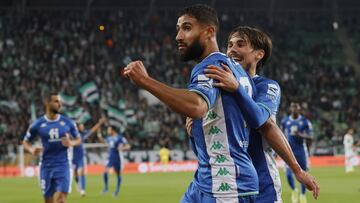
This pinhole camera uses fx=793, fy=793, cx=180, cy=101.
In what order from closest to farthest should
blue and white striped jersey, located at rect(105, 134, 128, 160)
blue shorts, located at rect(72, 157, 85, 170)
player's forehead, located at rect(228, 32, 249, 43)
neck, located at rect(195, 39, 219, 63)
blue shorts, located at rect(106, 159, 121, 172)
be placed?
neck, located at rect(195, 39, 219, 63) < player's forehead, located at rect(228, 32, 249, 43) < blue shorts, located at rect(72, 157, 85, 170) < blue shorts, located at rect(106, 159, 121, 172) < blue and white striped jersey, located at rect(105, 134, 128, 160)

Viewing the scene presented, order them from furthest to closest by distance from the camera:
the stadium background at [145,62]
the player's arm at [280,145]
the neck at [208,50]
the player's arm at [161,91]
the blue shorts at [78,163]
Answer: the stadium background at [145,62], the blue shorts at [78,163], the player's arm at [280,145], the neck at [208,50], the player's arm at [161,91]

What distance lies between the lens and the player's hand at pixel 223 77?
17.8ft

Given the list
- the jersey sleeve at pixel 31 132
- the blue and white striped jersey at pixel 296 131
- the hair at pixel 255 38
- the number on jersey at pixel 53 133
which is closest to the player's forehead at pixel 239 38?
the hair at pixel 255 38

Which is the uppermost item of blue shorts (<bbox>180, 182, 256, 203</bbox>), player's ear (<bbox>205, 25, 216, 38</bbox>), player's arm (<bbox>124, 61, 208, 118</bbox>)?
player's ear (<bbox>205, 25, 216, 38</bbox>)

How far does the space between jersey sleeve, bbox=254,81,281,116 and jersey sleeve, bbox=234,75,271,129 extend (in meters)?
0.29

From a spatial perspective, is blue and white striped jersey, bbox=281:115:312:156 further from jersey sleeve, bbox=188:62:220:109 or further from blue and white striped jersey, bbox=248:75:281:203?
jersey sleeve, bbox=188:62:220:109

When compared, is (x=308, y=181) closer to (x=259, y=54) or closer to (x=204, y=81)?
(x=259, y=54)

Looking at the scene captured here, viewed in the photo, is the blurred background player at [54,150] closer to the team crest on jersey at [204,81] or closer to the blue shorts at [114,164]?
the team crest on jersey at [204,81]

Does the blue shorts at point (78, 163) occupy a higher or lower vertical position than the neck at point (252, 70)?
lower

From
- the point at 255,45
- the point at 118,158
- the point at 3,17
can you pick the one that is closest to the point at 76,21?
the point at 3,17

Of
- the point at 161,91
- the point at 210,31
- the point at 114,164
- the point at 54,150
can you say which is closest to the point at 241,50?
the point at 210,31

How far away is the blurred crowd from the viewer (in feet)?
145

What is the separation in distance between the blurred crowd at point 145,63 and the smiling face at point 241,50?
111 ft

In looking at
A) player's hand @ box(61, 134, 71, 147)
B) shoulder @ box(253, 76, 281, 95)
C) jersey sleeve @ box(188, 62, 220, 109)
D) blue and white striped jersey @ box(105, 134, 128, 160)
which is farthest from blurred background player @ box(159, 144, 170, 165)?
jersey sleeve @ box(188, 62, 220, 109)
